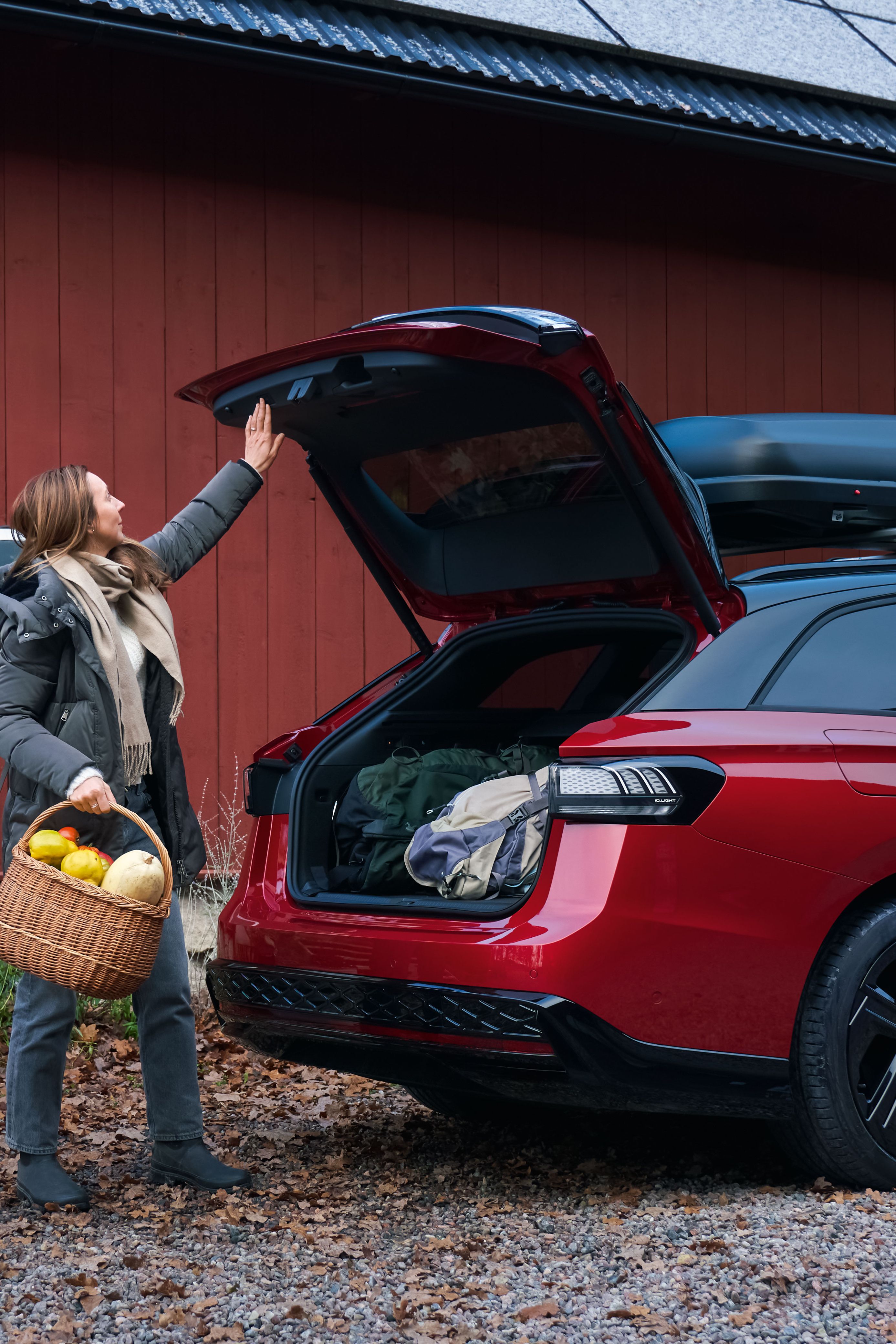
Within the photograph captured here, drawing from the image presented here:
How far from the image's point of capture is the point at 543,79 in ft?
22.4

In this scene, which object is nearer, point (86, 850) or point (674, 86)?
point (86, 850)

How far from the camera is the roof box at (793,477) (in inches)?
170

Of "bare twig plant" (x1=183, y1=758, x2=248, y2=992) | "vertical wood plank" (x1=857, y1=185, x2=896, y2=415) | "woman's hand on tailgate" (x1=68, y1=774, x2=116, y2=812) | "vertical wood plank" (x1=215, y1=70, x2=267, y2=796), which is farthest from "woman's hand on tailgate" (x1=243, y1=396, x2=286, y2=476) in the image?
"vertical wood plank" (x1=857, y1=185, x2=896, y2=415)

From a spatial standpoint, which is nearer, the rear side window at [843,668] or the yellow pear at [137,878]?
the yellow pear at [137,878]

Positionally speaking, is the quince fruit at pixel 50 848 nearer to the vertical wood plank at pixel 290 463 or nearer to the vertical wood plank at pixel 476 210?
the vertical wood plank at pixel 290 463

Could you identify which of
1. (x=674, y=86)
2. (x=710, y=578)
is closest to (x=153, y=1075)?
(x=710, y=578)

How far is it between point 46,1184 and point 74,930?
0.81 m

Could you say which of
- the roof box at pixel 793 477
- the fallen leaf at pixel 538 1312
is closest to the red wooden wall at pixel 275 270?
the roof box at pixel 793 477

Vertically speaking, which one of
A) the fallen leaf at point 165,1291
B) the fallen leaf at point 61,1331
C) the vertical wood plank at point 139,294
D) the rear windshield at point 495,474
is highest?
the vertical wood plank at point 139,294

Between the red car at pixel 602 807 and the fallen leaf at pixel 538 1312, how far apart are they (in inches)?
18.0

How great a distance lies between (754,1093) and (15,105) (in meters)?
5.50

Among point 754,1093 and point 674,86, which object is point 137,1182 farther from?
point 674,86

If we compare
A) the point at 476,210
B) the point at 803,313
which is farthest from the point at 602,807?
the point at 803,313

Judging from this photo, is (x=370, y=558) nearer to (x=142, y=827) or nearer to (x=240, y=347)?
(x=142, y=827)
